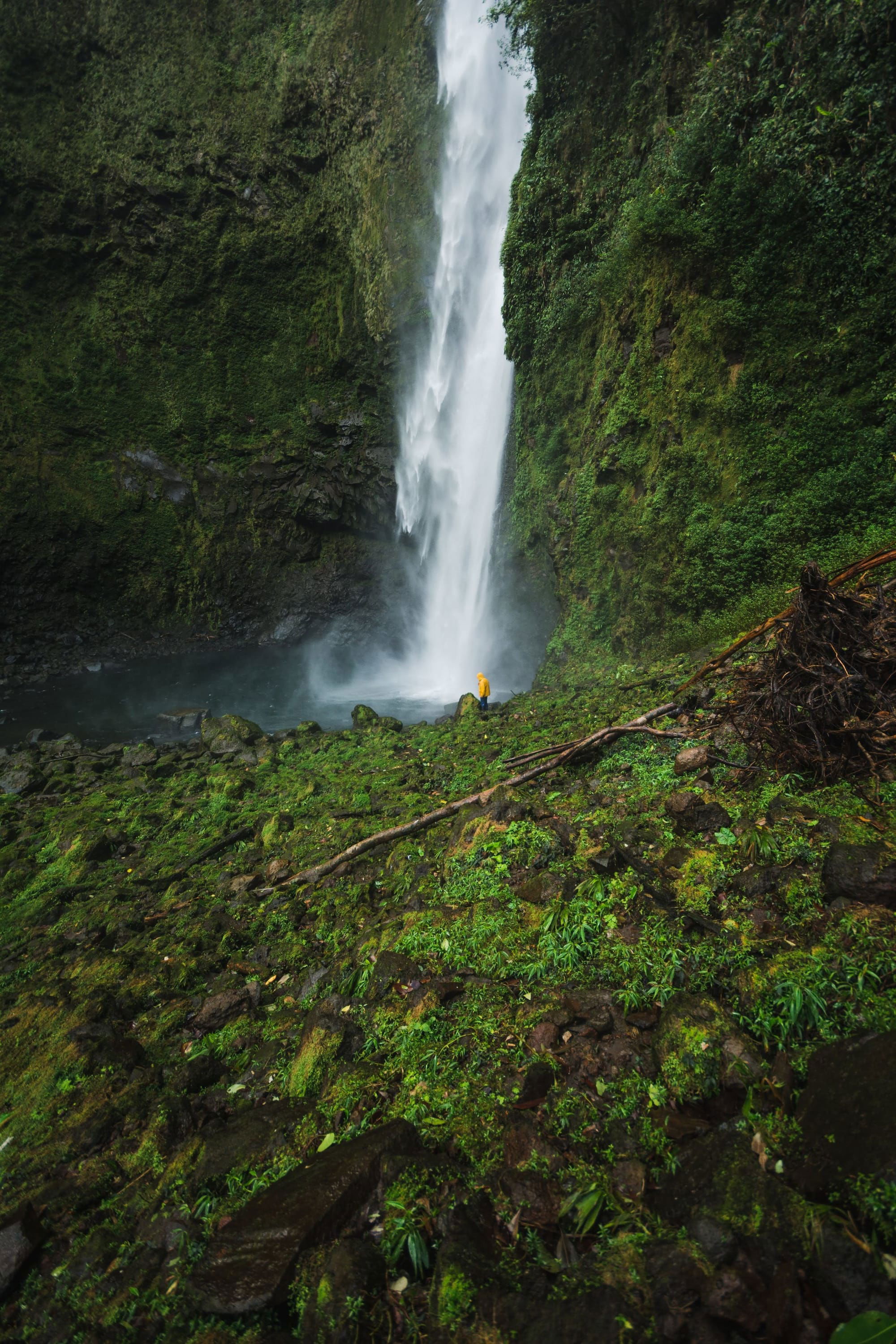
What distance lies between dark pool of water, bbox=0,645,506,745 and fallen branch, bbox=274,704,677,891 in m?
9.22

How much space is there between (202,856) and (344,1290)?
16.6ft

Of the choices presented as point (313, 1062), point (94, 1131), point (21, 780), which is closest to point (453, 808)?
point (313, 1062)

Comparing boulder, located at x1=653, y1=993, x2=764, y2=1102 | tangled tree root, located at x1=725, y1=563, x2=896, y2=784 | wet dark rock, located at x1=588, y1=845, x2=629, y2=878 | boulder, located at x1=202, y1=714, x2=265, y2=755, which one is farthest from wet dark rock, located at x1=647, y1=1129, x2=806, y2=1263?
boulder, located at x1=202, y1=714, x2=265, y2=755

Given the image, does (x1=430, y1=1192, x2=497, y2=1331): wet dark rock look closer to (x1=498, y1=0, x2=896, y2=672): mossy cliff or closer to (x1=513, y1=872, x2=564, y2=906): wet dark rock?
(x1=513, y1=872, x2=564, y2=906): wet dark rock

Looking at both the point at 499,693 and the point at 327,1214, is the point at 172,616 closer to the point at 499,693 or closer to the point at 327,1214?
the point at 499,693

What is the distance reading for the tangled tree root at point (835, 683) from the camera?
2861 millimetres

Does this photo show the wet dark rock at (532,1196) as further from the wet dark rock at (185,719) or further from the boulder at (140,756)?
the wet dark rock at (185,719)

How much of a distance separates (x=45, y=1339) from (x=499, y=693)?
48.3 feet

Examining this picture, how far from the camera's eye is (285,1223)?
5.80ft

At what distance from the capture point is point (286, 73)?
83.3 feet

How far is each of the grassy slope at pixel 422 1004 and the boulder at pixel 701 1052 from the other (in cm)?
1

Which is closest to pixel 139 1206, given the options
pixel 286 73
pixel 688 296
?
pixel 688 296

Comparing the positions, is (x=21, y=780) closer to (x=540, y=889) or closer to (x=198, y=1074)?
(x=198, y=1074)

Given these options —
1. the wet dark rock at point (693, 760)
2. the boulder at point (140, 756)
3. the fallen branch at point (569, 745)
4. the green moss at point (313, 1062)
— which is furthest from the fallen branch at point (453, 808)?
the boulder at point (140, 756)
